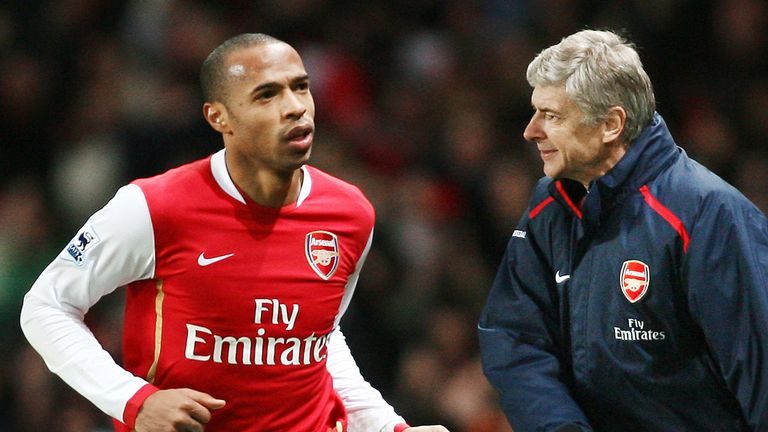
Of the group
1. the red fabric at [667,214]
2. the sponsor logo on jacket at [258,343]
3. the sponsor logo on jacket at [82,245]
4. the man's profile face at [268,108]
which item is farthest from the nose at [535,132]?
the sponsor logo on jacket at [82,245]

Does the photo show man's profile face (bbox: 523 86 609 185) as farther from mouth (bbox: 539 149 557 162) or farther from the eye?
the eye

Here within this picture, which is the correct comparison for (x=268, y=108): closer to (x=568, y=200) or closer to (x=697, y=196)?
(x=568, y=200)

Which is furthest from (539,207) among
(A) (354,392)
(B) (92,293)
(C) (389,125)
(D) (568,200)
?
(C) (389,125)

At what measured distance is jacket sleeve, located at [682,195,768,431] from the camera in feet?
11.3

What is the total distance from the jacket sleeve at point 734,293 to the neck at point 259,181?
4.16 feet

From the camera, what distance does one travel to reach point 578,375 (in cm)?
380

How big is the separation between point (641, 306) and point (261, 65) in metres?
1.34

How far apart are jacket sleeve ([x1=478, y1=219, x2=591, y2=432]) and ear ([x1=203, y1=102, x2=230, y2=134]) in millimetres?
963

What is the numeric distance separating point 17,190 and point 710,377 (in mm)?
5186

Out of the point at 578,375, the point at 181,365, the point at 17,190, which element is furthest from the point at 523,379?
the point at 17,190

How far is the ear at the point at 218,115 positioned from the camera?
13.2 feet

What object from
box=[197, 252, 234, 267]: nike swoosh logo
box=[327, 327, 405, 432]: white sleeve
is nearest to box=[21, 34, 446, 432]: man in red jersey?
box=[197, 252, 234, 267]: nike swoosh logo

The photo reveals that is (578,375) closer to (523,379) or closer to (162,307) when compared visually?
(523,379)

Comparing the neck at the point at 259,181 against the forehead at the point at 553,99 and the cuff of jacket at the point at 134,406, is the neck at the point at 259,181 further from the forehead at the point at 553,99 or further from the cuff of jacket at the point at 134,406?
the forehead at the point at 553,99
